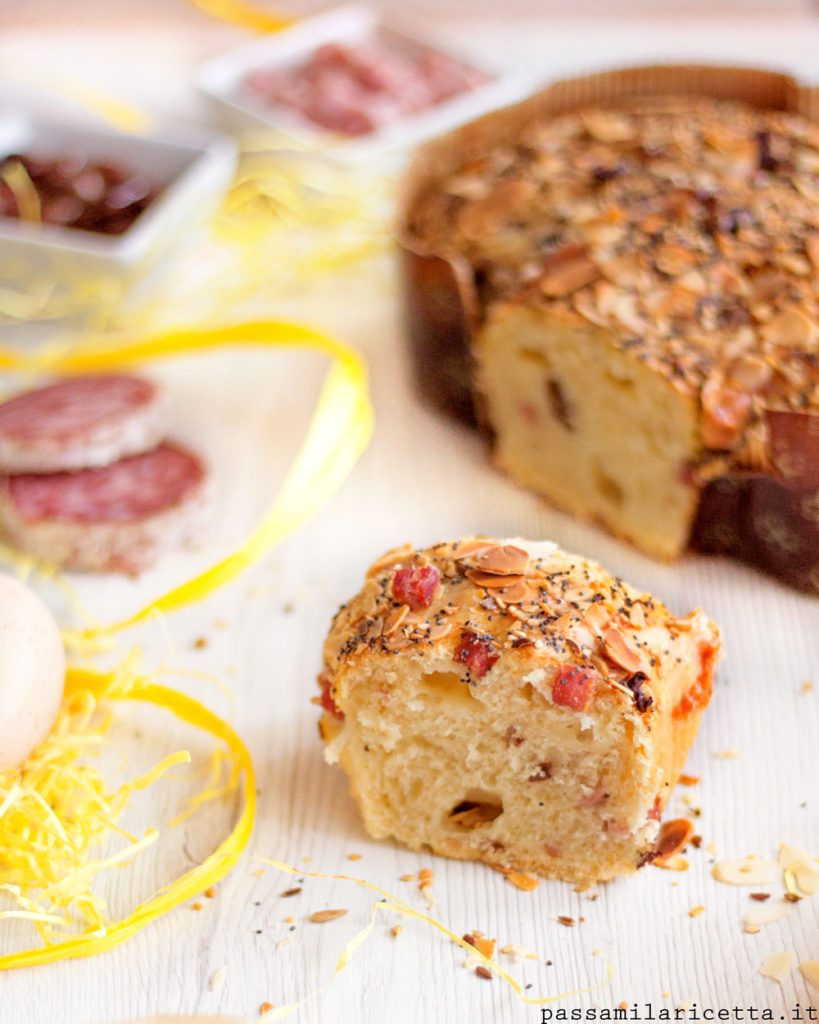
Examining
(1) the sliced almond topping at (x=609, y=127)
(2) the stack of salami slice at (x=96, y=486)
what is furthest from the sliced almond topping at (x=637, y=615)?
(1) the sliced almond topping at (x=609, y=127)

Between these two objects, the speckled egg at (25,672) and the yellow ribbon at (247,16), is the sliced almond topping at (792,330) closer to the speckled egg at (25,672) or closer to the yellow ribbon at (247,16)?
the speckled egg at (25,672)

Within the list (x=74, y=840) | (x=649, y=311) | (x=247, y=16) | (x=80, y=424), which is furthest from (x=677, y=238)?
(x=247, y=16)

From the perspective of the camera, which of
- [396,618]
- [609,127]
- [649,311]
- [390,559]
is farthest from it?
[609,127]

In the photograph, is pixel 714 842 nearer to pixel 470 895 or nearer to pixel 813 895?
pixel 813 895

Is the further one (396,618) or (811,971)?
(396,618)

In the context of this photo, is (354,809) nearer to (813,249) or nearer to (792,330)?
(792,330)

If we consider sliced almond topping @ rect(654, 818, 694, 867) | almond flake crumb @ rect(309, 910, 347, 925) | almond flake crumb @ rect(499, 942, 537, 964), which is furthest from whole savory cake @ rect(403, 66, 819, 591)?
almond flake crumb @ rect(309, 910, 347, 925)
